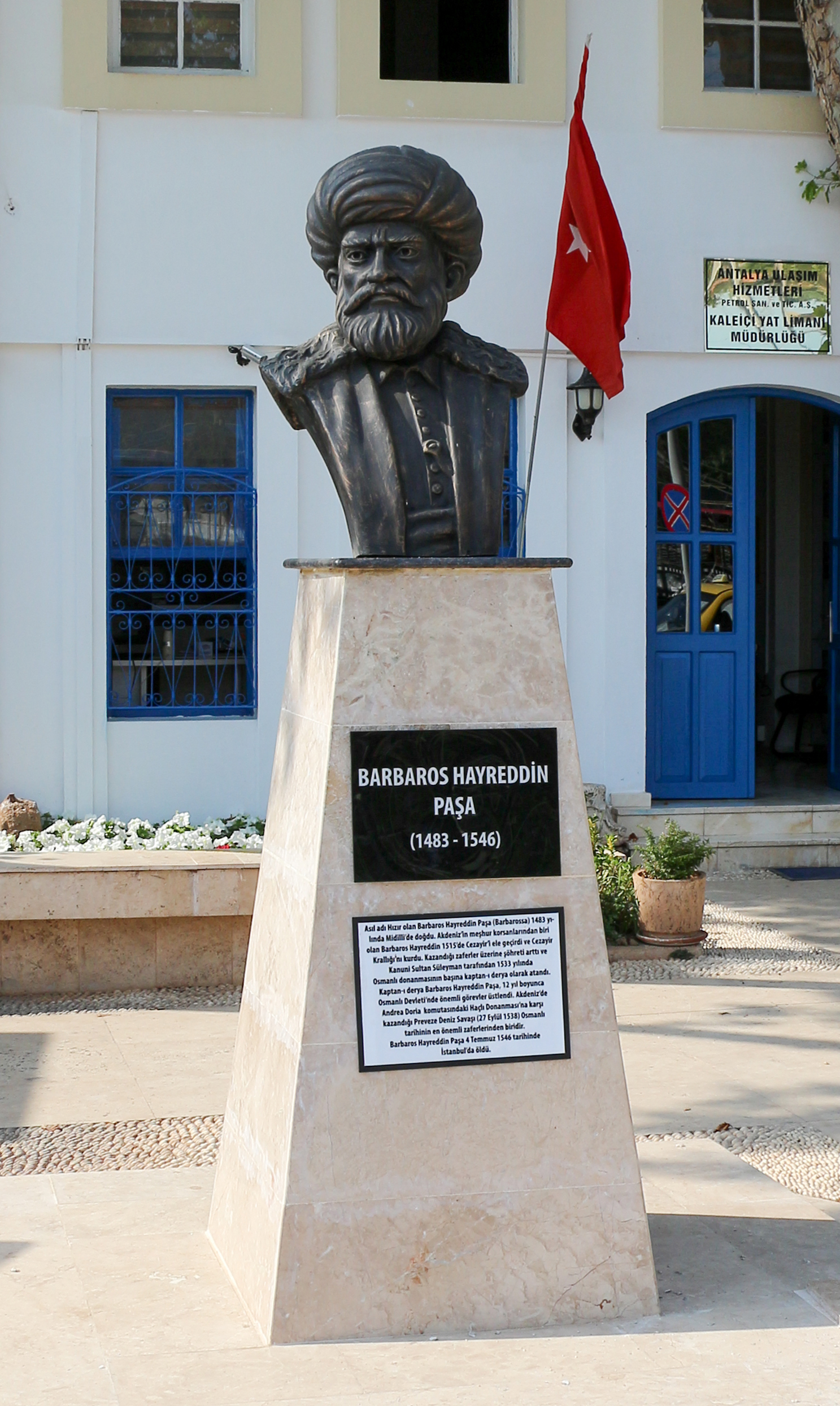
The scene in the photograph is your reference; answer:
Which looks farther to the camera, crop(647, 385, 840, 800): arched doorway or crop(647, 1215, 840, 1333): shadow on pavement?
crop(647, 385, 840, 800): arched doorway

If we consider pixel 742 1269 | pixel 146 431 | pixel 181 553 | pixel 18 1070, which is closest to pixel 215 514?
pixel 181 553

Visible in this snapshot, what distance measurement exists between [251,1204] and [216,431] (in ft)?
21.7

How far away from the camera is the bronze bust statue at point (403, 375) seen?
411cm

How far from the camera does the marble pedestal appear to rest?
3672mm

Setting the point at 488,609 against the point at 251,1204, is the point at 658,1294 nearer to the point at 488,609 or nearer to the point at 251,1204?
the point at 251,1204

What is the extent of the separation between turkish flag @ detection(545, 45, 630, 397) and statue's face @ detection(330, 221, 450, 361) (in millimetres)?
5152

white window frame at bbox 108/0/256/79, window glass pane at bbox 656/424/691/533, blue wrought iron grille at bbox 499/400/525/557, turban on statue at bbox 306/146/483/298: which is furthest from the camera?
window glass pane at bbox 656/424/691/533

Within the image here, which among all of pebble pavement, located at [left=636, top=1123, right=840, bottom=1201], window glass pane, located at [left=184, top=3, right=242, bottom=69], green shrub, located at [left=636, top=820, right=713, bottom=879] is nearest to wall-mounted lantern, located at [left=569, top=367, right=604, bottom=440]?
window glass pane, located at [left=184, top=3, right=242, bottom=69]

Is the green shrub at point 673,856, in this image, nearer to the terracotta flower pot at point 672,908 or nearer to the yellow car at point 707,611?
the terracotta flower pot at point 672,908

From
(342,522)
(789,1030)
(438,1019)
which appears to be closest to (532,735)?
(438,1019)

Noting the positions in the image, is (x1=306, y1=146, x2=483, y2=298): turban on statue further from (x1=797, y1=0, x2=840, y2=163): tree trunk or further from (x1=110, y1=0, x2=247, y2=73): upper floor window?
(x1=797, y1=0, x2=840, y2=163): tree trunk

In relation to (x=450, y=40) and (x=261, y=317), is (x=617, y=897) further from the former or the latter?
(x=450, y=40)

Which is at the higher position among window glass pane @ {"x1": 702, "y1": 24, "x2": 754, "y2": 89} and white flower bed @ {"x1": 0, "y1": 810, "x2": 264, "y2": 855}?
window glass pane @ {"x1": 702, "y1": 24, "x2": 754, "y2": 89}

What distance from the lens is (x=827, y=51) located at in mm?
9914
